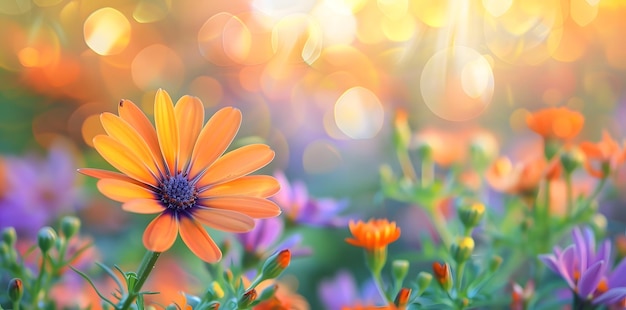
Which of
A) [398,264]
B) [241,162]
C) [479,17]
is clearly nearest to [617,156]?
[398,264]

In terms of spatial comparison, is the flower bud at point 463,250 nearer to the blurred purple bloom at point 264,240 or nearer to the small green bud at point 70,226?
the blurred purple bloom at point 264,240

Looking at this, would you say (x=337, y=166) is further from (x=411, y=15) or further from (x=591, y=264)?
(x=591, y=264)

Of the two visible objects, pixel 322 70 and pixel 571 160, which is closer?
pixel 571 160

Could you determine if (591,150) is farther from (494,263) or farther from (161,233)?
(161,233)

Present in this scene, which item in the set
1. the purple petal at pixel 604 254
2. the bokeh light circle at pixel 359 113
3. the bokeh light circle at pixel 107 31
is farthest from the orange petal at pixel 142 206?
the bokeh light circle at pixel 107 31

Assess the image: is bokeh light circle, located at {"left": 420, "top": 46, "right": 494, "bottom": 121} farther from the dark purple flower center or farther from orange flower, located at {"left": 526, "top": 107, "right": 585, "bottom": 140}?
the dark purple flower center

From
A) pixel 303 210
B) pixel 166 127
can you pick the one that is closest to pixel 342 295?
pixel 303 210
